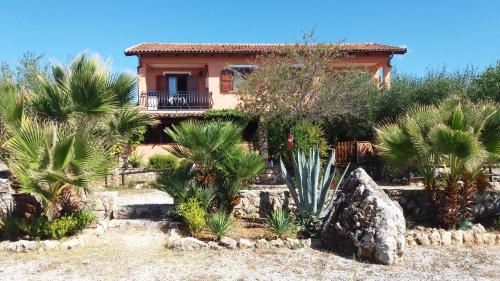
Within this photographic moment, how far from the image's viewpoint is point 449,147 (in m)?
8.16

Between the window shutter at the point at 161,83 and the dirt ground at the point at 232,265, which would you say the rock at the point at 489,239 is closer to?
the dirt ground at the point at 232,265

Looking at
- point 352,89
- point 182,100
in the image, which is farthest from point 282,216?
point 182,100

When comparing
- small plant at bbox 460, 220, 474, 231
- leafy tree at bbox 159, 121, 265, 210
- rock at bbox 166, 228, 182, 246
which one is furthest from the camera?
leafy tree at bbox 159, 121, 265, 210

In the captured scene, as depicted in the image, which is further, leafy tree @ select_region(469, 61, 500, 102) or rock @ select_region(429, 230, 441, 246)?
leafy tree @ select_region(469, 61, 500, 102)

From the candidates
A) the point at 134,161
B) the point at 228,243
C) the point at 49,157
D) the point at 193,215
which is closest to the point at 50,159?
the point at 49,157

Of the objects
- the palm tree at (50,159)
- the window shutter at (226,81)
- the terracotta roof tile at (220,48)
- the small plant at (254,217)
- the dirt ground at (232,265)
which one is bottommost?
the dirt ground at (232,265)

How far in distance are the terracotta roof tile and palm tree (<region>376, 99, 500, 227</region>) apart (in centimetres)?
1295

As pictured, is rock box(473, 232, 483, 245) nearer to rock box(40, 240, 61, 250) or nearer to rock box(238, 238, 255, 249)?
rock box(238, 238, 255, 249)

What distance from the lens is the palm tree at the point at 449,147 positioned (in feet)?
26.7

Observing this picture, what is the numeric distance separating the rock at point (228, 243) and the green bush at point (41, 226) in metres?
2.79

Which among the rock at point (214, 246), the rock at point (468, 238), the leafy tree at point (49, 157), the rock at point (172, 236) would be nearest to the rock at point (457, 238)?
the rock at point (468, 238)

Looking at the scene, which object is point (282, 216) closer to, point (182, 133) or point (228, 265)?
point (228, 265)

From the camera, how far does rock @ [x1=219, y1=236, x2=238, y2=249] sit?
7.72 meters

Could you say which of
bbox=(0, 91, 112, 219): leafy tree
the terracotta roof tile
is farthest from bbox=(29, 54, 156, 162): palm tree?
the terracotta roof tile
